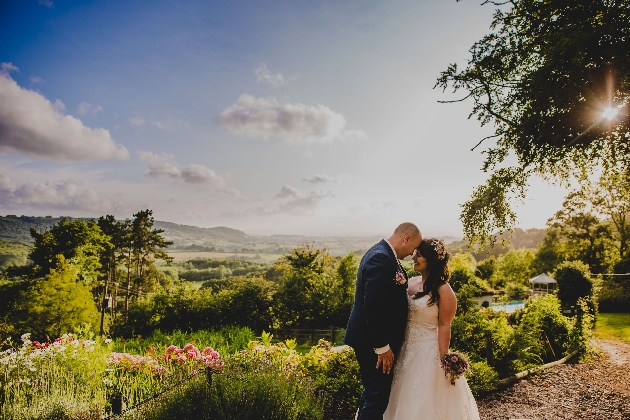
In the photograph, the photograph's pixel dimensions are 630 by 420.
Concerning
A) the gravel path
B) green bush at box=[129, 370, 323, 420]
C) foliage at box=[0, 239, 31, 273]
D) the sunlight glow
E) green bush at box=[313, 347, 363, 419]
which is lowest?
foliage at box=[0, 239, 31, 273]

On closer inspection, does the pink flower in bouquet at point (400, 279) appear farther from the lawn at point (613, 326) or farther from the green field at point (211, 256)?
the green field at point (211, 256)

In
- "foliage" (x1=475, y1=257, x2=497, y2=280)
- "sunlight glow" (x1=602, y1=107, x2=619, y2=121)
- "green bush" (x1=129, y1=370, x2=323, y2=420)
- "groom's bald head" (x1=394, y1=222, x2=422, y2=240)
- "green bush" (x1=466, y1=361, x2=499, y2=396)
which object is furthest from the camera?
"foliage" (x1=475, y1=257, x2=497, y2=280)

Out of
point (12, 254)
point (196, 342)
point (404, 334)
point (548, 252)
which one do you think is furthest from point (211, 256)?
point (404, 334)

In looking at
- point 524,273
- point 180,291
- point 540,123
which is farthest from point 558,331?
point 524,273

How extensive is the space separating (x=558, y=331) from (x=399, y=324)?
8.65 metres

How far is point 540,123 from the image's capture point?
25.0 ft

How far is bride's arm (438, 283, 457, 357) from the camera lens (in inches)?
130

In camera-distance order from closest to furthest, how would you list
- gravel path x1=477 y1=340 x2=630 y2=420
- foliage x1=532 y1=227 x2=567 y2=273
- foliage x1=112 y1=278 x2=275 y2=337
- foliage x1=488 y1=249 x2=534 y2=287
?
gravel path x1=477 y1=340 x2=630 y2=420, foliage x1=112 y1=278 x2=275 y2=337, foliage x1=532 y1=227 x2=567 y2=273, foliage x1=488 y1=249 x2=534 y2=287

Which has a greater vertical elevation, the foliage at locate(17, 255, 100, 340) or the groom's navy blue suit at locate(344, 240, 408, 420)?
the groom's navy blue suit at locate(344, 240, 408, 420)

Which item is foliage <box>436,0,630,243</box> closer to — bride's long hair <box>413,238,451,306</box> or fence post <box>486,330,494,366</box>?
fence post <box>486,330,494,366</box>

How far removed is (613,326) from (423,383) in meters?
18.0

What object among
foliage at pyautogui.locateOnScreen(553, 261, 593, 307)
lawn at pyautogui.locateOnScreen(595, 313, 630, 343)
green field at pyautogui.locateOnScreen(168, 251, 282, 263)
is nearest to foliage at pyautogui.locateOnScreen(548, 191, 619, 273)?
lawn at pyautogui.locateOnScreen(595, 313, 630, 343)

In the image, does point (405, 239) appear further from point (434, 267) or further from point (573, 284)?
point (573, 284)

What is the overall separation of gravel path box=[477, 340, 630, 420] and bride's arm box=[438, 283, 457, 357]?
2.69m
